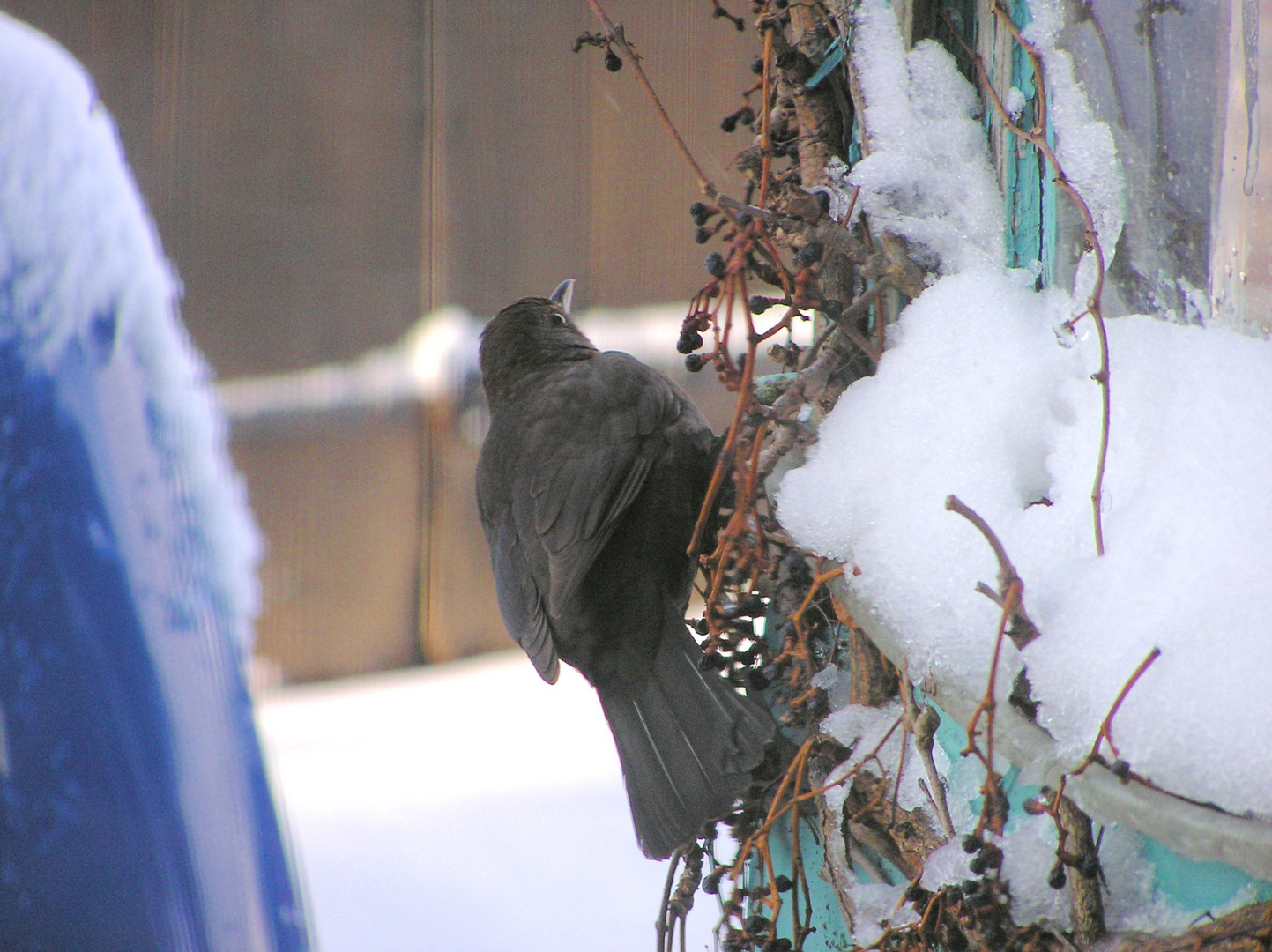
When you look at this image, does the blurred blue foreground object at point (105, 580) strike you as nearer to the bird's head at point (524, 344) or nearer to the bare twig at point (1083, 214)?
the bird's head at point (524, 344)

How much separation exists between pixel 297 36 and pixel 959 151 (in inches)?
48.3

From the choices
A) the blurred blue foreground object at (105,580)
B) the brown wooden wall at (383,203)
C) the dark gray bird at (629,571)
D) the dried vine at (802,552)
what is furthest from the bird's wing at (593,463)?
the blurred blue foreground object at (105,580)

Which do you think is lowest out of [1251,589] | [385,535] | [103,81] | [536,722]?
[536,722]

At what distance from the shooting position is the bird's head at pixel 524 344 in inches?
51.9

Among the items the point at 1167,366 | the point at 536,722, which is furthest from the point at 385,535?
the point at 1167,366

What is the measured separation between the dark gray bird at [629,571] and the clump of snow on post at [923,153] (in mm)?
351

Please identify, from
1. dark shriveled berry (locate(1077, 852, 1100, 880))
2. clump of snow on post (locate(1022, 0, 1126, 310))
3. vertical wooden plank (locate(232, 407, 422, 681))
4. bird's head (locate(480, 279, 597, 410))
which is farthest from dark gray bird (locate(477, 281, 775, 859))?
vertical wooden plank (locate(232, 407, 422, 681))

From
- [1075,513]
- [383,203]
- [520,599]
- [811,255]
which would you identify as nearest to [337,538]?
[383,203]

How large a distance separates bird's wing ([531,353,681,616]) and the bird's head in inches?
7.2

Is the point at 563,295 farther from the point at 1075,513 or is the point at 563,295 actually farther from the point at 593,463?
the point at 1075,513

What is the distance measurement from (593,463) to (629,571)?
130 millimetres

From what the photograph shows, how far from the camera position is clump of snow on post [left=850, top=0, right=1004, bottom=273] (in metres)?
0.86

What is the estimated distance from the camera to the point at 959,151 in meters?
0.88

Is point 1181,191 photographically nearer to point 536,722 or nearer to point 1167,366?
point 1167,366
